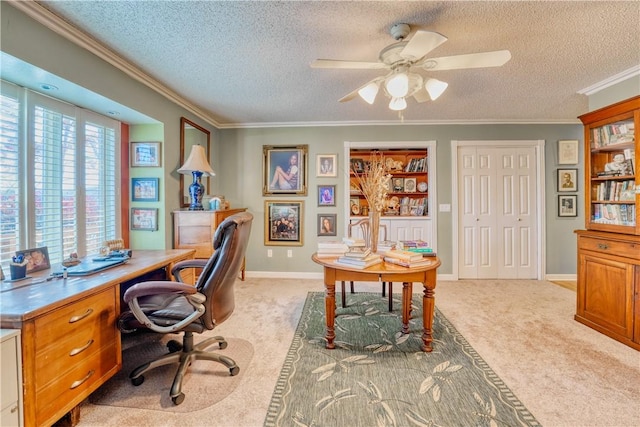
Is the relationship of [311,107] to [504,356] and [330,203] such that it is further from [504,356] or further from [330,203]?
[504,356]

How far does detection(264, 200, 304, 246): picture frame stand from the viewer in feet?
13.8

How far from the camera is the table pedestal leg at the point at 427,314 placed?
2.00 m

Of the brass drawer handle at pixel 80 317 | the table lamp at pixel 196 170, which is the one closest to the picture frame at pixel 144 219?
the table lamp at pixel 196 170

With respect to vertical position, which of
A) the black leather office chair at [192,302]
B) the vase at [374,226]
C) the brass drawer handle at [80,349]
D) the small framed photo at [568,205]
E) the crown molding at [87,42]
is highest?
the crown molding at [87,42]

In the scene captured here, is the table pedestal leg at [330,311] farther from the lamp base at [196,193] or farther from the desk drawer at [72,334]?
the lamp base at [196,193]

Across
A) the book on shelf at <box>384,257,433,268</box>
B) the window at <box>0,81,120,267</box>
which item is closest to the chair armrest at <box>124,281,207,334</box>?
the window at <box>0,81,120,267</box>

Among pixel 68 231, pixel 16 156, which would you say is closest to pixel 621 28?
pixel 16 156

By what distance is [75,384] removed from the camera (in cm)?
136

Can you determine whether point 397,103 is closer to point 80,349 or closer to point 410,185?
point 80,349

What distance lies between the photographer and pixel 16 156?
1937 millimetres

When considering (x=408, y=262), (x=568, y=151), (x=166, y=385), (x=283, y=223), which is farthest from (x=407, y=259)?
(x=568, y=151)

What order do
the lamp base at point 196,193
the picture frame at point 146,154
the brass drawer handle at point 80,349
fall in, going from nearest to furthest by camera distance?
the brass drawer handle at point 80,349, the picture frame at point 146,154, the lamp base at point 196,193

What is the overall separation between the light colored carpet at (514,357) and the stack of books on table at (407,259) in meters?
0.87

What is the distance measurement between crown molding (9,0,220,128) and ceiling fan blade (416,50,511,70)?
2392mm
